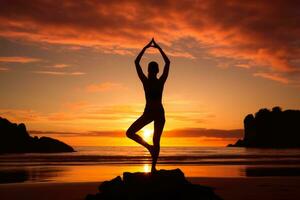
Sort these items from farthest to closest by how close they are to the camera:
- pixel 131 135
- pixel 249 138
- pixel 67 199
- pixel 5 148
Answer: pixel 249 138, pixel 5 148, pixel 67 199, pixel 131 135

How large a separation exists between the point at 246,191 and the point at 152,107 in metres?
6.88

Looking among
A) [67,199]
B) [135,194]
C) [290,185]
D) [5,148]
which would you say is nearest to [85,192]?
[67,199]

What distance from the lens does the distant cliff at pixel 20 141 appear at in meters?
108

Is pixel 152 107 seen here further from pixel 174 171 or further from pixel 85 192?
pixel 85 192

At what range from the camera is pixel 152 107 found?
11117 millimetres

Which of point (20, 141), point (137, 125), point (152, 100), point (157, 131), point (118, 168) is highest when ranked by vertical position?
point (152, 100)

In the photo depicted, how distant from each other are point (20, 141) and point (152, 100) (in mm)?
107137

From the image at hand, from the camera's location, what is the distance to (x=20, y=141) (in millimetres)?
111188

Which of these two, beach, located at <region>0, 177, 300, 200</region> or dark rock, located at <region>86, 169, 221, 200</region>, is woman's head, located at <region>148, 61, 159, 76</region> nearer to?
dark rock, located at <region>86, 169, 221, 200</region>

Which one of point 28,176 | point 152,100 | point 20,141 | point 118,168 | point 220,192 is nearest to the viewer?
point 152,100

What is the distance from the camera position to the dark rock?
37.3ft

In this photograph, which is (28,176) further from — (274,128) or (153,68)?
(274,128)

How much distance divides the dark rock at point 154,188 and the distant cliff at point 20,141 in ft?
327

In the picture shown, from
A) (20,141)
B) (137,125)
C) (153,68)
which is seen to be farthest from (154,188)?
(20,141)
